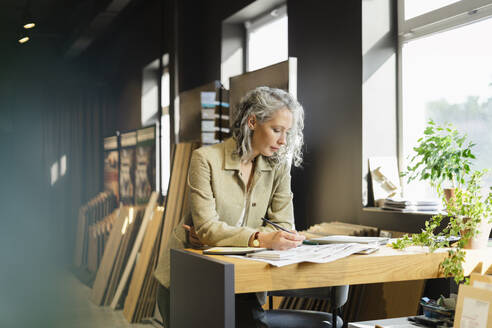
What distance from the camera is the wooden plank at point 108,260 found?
355 centimetres

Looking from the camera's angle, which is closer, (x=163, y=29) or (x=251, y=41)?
(x=163, y=29)

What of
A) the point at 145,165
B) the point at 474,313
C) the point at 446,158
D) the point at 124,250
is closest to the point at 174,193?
the point at 145,165

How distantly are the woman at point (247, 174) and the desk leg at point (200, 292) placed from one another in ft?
0.99

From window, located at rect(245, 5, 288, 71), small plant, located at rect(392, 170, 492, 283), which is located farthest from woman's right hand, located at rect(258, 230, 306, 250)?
window, located at rect(245, 5, 288, 71)

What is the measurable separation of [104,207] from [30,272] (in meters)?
0.64

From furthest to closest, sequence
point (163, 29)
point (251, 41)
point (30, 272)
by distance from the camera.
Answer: point (251, 41) < point (163, 29) < point (30, 272)

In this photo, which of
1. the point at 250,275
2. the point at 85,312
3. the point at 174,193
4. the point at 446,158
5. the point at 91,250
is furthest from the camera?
the point at 174,193

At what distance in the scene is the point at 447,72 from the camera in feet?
10.5

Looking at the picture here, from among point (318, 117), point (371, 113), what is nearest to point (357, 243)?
point (371, 113)

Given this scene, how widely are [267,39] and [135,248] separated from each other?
7.65 feet

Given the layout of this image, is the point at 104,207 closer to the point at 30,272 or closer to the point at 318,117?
the point at 30,272

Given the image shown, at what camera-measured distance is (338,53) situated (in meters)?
3.62

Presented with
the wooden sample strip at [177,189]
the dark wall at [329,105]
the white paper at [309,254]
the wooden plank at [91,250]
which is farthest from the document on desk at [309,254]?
the wooden sample strip at [177,189]

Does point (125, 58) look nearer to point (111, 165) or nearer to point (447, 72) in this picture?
point (111, 165)
